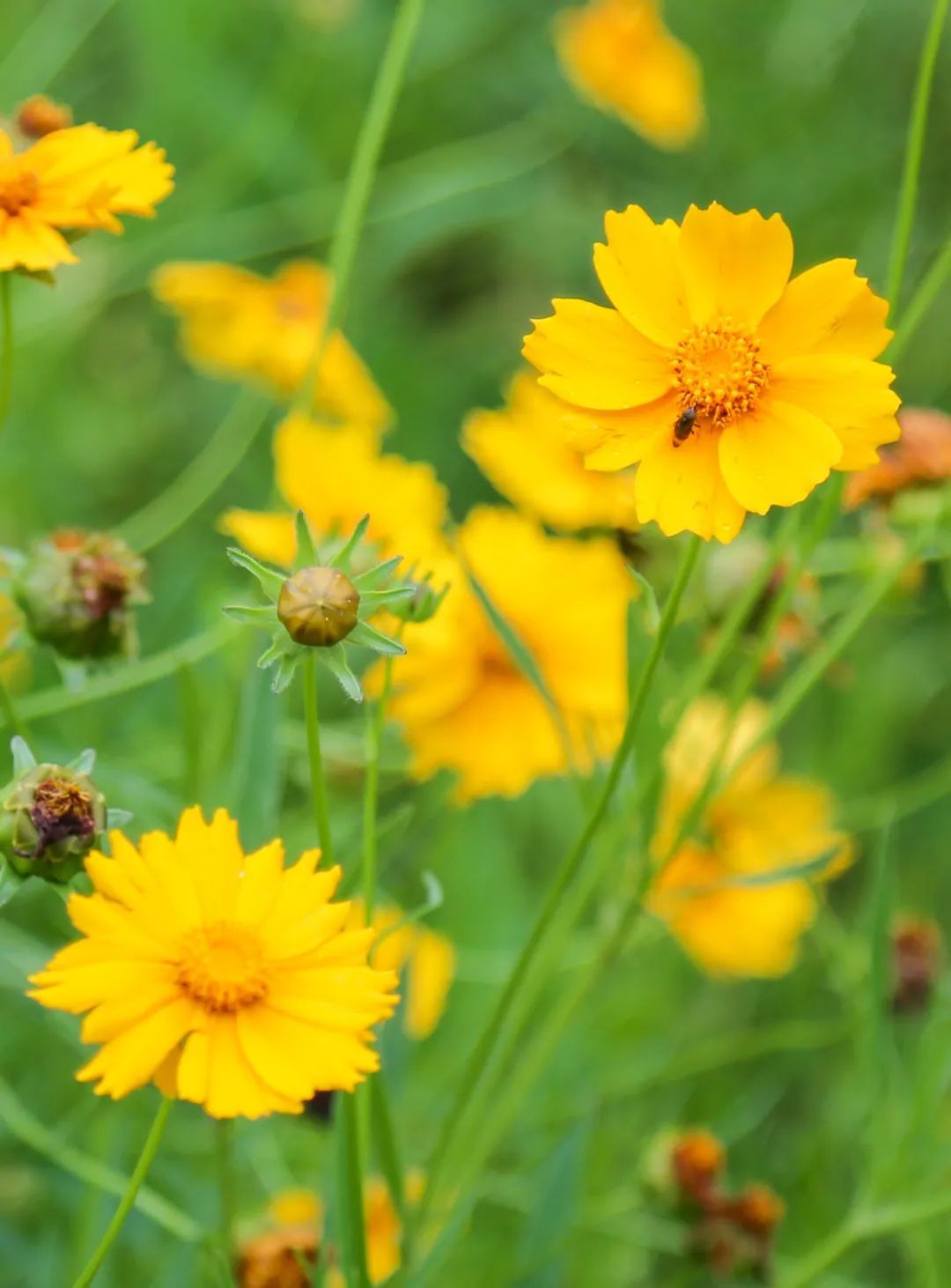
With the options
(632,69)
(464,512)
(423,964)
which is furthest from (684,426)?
(632,69)

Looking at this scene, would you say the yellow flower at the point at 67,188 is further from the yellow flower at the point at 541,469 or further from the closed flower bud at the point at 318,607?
the yellow flower at the point at 541,469

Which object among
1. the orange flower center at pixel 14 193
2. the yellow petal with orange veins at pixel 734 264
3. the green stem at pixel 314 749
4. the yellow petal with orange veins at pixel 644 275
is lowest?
the green stem at pixel 314 749

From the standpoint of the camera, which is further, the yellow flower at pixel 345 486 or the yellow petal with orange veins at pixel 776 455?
the yellow flower at pixel 345 486

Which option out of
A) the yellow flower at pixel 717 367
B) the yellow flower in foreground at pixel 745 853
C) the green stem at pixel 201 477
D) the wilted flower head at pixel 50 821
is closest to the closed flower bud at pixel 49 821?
the wilted flower head at pixel 50 821

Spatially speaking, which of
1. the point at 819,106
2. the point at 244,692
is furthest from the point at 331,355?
the point at 819,106

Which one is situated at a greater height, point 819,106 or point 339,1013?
point 819,106

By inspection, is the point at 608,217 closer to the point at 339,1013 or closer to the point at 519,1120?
the point at 339,1013

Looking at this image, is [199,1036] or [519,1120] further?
[519,1120]

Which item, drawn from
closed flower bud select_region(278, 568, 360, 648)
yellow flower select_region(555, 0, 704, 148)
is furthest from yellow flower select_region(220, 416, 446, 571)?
yellow flower select_region(555, 0, 704, 148)
